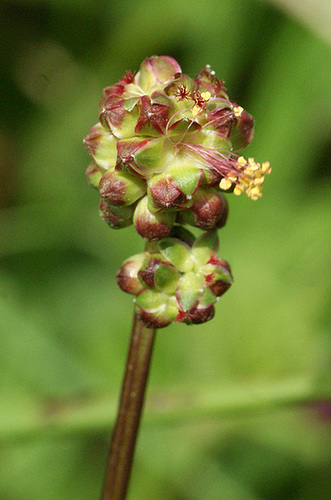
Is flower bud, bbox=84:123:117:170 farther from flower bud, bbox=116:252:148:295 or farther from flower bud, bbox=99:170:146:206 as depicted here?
flower bud, bbox=116:252:148:295

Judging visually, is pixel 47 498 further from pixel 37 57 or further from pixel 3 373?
pixel 37 57

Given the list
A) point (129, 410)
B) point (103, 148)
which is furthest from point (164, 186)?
point (129, 410)

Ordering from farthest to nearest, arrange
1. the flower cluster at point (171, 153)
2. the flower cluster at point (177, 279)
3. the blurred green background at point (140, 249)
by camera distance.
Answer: the blurred green background at point (140, 249) < the flower cluster at point (177, 279) < the flower cluster at point (171, 153)

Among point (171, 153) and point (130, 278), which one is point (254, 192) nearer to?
point (171, 153)

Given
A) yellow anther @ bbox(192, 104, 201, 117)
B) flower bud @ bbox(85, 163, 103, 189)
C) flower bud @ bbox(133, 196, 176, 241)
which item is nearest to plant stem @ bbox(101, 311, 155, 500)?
flower bud @ bbox(133, 196, 176, 241)

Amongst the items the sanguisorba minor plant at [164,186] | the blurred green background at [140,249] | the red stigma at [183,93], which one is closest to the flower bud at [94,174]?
the sanguisorba minor plant at [164,186]

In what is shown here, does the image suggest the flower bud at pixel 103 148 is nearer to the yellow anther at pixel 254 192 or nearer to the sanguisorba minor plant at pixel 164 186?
the sanguisorba minor plant at pixel 164 186

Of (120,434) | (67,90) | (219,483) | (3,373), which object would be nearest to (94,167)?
(120,434)

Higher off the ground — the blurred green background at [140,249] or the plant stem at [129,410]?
the blurred green background at [140,249]
